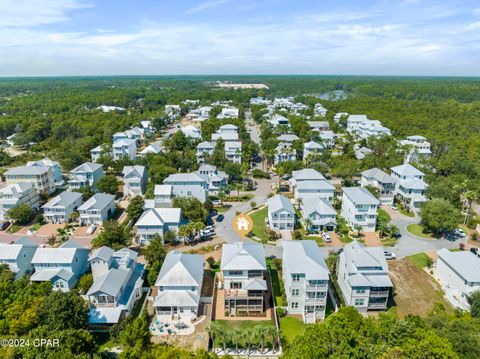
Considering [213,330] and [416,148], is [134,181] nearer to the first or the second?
[213,330]

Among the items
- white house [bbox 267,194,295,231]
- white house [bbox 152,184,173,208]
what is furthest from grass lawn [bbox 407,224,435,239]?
white house [bbox 152,184,173,208]

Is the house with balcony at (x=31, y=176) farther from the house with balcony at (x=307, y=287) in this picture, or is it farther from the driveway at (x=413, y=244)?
the driveway at (x=413, y=244)

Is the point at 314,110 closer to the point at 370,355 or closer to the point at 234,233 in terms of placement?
the point at 234,233

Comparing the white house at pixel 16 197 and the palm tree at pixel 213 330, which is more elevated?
the white house at pixel 16 197

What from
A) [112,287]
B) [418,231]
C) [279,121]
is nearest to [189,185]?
[112,287]

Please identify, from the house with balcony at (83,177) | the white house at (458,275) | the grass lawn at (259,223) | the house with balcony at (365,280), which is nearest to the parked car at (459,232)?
the white house at (458,275)

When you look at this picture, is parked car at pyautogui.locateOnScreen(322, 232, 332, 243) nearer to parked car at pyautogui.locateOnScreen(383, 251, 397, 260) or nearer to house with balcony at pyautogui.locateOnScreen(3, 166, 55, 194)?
parked car at pyautogui.locateOnScreen(383, 251, 397, 260)
